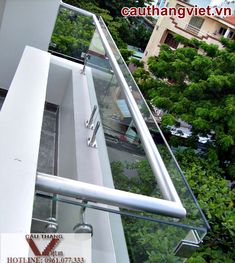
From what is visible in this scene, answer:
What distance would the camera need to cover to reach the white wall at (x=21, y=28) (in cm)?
311

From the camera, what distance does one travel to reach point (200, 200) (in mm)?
3309

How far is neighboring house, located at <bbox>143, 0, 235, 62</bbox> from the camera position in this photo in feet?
43.7

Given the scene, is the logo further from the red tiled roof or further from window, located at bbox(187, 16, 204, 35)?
window, located at bbox(187, 16, 204, 35)

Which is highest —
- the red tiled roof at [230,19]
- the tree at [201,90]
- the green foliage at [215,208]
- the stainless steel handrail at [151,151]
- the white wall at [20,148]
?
the red tiled roof at [230,19]

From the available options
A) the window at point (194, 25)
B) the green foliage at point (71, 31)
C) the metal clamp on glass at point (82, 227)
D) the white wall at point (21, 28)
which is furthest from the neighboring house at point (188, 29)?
the metal clamp on glass at point (82, 227)

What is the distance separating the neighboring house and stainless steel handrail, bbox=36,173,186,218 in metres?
12.8

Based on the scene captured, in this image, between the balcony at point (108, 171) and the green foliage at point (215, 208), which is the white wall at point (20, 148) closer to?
the balcony at point (108, 171)

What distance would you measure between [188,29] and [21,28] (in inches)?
469

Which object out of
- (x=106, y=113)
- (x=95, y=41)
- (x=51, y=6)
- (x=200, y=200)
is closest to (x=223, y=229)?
(x=200, y=200)

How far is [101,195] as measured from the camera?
924 millimetres

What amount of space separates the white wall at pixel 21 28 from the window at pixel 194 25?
11.7 m

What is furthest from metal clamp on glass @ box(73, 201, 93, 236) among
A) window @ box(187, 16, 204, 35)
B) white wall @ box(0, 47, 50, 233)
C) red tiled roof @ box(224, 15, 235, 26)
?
window @ box(187, 16, 204, 35)

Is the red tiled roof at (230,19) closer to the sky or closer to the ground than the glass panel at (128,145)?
closer to the sky

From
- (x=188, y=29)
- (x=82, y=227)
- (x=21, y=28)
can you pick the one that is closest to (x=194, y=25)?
(x=188, y=29)
